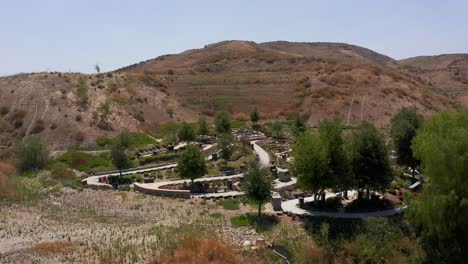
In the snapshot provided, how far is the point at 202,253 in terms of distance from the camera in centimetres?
2391

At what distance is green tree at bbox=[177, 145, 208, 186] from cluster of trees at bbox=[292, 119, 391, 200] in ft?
31.4

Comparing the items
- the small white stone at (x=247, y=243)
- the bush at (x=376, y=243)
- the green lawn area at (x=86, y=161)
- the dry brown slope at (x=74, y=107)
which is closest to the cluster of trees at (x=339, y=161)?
the bush at (x=376, y=243)

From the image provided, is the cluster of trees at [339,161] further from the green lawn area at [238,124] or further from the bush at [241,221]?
the green lawn area at [238,124]

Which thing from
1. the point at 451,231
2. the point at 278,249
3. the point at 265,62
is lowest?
the point at 278,249

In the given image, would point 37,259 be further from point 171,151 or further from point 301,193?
point 171,151

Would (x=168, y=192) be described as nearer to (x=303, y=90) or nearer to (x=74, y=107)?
(x=74, y=107)

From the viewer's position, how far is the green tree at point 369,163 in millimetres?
33844

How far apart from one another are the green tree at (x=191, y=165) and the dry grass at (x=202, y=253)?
1434 cm

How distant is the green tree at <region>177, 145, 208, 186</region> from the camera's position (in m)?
39.6

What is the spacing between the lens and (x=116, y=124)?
225ft

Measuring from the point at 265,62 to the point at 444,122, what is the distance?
9325cm

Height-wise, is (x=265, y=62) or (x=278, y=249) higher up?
(x=265, y=62)

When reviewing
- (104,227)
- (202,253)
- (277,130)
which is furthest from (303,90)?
(202,253)

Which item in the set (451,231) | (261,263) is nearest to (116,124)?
(261,263)
